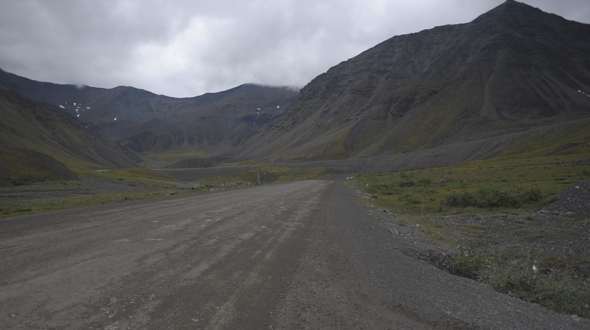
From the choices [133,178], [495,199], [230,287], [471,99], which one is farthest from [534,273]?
[471,99]

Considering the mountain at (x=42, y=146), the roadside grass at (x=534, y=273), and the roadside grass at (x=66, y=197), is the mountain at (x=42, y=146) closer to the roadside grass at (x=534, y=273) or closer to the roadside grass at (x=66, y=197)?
the roadside grass at (x=66, y=197)

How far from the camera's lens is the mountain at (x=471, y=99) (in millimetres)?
131500

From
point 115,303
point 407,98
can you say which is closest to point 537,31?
point 407,98

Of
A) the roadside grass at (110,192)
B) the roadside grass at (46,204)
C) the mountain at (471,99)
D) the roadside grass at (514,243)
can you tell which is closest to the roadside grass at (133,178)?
the roadside grass at (110,192)

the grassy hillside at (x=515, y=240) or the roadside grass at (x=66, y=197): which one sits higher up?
the roadside grass at (x=66, y=197)

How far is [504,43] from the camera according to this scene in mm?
175750

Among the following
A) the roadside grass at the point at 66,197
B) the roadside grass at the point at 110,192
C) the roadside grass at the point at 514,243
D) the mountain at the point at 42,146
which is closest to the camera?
the roadside grass at the point at 514,243

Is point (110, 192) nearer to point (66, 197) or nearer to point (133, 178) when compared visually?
point (66, 197)

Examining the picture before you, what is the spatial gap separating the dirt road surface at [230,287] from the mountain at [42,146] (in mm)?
52033

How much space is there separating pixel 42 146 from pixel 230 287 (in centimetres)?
14123

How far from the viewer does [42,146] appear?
119125mm

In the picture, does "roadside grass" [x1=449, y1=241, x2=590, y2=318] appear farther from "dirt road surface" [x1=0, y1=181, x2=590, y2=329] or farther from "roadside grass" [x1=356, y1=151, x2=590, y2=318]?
"dirt road surface" [x1=0, y1=181, x2=590, y2=329]

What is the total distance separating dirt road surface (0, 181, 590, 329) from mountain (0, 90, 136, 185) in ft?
171

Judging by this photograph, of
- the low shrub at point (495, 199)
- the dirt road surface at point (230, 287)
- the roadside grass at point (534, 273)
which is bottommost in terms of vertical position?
the low shrub at point (495, 199)
